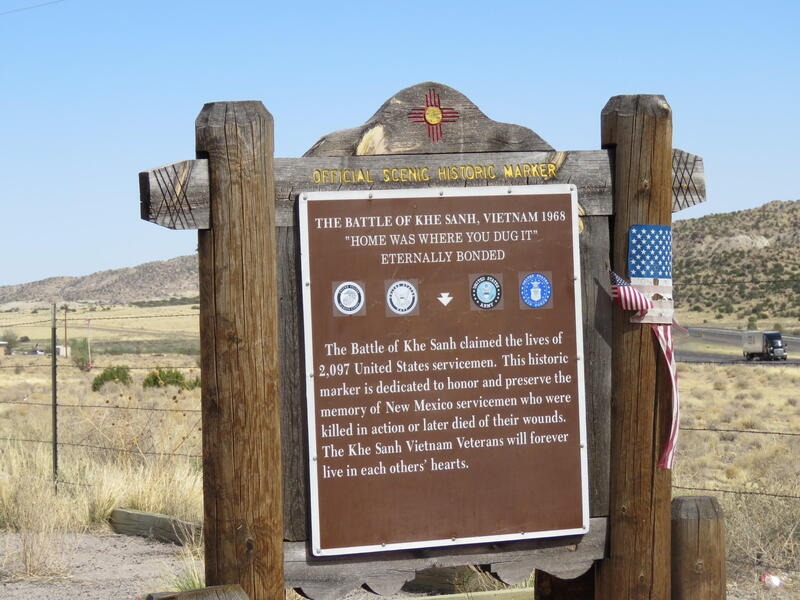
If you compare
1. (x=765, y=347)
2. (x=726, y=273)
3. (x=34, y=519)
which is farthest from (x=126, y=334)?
(x=34, y=519)

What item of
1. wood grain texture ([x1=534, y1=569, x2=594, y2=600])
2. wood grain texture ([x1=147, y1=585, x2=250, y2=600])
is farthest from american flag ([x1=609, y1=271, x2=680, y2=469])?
wood grain texture ([x1=147, y1=585, x2=250, y2=600])

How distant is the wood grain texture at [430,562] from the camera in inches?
146

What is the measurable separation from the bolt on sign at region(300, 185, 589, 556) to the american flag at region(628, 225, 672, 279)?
22 cm

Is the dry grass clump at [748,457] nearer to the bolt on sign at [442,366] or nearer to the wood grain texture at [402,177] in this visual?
the bolt on sign at [442,366]

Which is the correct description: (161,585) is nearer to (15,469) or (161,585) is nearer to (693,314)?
(15,469)

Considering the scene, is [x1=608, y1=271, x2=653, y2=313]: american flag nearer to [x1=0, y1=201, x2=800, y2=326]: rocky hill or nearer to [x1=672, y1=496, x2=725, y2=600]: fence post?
[x1=672, y1=496, x2=725, y2=600]: fence post

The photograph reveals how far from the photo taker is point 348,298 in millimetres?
3662

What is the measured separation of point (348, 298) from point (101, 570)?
466 centimetres

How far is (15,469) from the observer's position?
9.25 m

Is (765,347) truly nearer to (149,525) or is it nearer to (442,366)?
(149,525)

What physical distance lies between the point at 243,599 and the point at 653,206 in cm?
196

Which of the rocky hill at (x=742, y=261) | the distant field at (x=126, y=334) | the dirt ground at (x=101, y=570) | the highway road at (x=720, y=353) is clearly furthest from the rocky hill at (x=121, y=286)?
the dirt ground at (x=101, y=570)

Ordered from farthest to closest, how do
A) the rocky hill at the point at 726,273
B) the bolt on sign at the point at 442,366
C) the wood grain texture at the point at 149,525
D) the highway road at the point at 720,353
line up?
1. the rocky hill at the point at 726,273
2. the highway road at the point at 720,353
3. the wood grain texture at the point at 149,525
4. the bolt on sign at the point at 442,366

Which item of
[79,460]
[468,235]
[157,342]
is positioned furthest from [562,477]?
[157,342]
